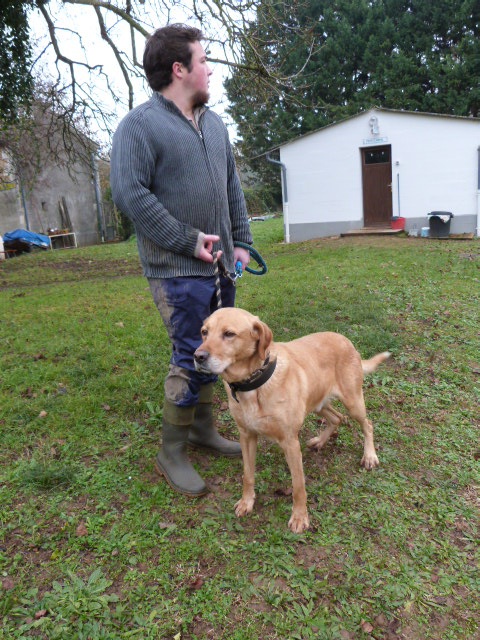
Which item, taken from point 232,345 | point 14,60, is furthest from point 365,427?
point 14,60

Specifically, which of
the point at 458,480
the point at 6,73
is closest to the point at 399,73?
the point at 6,73

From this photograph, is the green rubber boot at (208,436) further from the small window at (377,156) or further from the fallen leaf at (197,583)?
the small window at (377,156)

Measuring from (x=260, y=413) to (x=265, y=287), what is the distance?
6204mm

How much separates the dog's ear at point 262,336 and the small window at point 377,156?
644 inches

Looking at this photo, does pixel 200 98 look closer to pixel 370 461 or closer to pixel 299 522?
pixel 299 522

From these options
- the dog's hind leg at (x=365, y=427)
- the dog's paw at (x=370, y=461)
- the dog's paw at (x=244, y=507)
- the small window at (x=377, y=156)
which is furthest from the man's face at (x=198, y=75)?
the small window at (x=377, y=156)

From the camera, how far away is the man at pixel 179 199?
8.55 feet

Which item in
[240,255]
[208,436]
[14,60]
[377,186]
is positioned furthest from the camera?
[377,186]

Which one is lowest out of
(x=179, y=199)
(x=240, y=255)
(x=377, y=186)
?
(x=240, y=255)

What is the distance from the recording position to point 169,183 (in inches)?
108

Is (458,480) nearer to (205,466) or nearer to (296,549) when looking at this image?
(296,549)

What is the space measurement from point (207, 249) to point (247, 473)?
4.53 ft

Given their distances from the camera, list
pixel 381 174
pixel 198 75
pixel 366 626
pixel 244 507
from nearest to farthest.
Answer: pixel 366 626 < pixel 198 75 < pixel 244 507 < pixel 381 174

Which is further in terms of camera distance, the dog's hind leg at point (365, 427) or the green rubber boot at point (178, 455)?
the dog's hind leg at point (365, 427)
